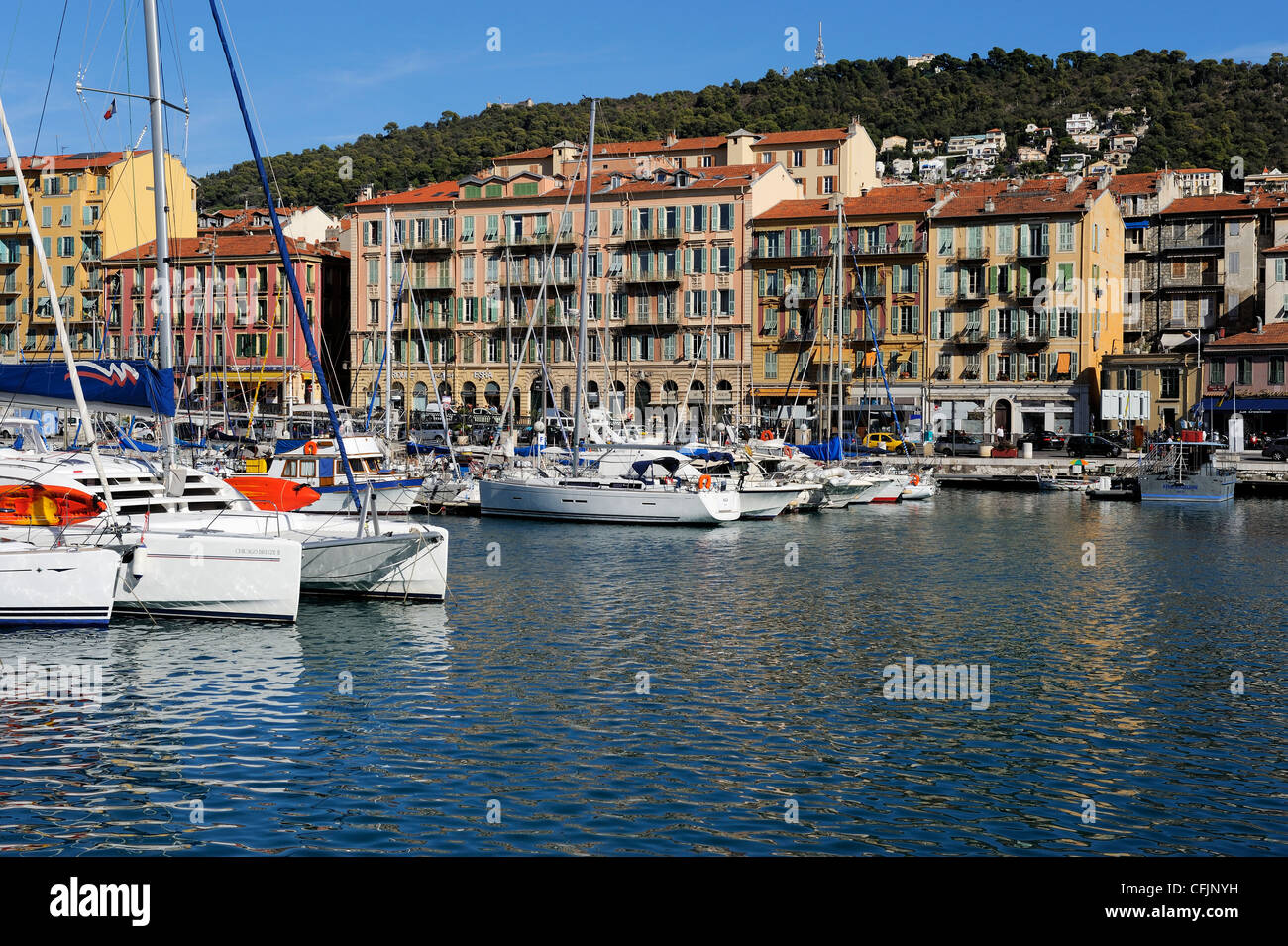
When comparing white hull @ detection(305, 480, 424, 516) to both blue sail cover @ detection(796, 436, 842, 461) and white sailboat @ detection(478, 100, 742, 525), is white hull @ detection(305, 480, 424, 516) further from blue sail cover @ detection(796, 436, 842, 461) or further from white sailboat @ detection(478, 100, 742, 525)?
blue sail cover @ detection(796, 436, 842, 461)

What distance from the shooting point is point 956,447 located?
71500 mm

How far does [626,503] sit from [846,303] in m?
42.3

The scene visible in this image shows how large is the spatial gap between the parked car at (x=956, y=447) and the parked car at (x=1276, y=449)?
13.6 meters

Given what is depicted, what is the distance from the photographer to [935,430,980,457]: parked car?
232 feet

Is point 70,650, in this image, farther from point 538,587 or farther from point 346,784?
point 538,587

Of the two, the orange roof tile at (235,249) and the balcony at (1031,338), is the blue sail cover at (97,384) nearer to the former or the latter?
the balcony at (1031,338)

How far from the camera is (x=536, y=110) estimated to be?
5684 inches

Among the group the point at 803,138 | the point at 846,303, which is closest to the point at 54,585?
the point at 846,303

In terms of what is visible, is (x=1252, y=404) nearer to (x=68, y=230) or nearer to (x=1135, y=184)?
(x=1135, y=184)

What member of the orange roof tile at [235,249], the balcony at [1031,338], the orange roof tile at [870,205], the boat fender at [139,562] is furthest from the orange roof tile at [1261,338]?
the boat fender at [139,562]

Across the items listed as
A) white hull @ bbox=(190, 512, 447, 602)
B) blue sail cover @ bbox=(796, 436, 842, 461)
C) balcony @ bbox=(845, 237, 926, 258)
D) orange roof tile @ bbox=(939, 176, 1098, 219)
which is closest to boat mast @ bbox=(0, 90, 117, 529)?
white hull @ bbox=(190, 512, 447, 602)

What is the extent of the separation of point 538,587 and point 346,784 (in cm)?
1503

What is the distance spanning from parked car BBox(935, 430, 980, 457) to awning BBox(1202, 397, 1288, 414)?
40.7 ft
